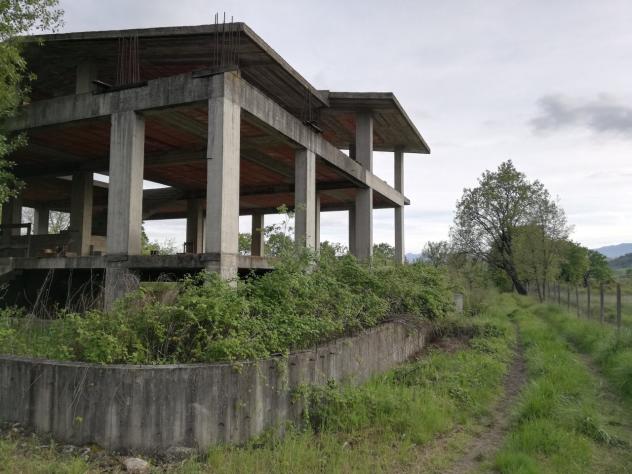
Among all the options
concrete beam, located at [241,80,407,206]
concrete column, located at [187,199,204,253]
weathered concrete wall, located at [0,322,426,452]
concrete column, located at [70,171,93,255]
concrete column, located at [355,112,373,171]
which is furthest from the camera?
concrete column, located at [187,199,204,253]

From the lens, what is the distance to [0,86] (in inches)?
420

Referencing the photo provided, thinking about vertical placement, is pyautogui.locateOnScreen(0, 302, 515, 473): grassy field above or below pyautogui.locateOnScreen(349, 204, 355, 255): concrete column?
below

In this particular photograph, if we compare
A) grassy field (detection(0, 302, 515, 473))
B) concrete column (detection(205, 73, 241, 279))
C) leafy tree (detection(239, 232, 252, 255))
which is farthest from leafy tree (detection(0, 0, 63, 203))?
leafy tree (detection(239, 232, 252, 255))

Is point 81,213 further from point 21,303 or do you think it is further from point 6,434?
point 6,434

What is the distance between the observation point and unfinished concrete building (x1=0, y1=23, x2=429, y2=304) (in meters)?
10.3

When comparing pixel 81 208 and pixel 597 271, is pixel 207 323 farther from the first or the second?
pixel 597 271

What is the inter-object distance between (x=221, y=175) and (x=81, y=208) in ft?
30.0

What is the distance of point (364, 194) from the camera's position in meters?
18.7

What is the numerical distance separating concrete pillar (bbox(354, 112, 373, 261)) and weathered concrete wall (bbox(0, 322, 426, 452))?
1294 cm

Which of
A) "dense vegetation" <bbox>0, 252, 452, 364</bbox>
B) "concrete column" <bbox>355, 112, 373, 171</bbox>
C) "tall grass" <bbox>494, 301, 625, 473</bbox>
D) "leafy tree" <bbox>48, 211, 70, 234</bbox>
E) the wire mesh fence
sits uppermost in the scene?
"concrete column" <bbox>355, 112, 373, 171</bbox>

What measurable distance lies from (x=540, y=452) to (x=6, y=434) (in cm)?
548

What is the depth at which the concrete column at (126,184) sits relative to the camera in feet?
35.7

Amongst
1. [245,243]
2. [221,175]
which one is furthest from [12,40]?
[245,243]

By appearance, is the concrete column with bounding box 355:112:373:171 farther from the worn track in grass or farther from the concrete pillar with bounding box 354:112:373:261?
the worn track in grass
